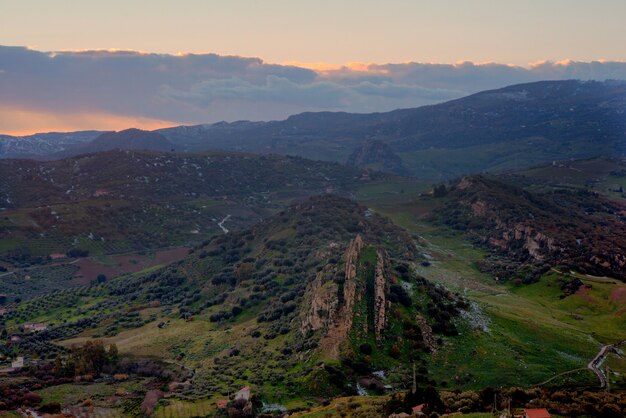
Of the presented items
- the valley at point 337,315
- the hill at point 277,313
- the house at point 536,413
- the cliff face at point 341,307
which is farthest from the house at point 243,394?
the house at point 536,413

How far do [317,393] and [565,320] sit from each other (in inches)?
1569

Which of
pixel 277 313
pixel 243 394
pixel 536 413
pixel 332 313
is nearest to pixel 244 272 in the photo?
pixel 277 313

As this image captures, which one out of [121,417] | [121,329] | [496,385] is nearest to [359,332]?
[496,385]

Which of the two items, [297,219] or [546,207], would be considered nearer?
[297,219]

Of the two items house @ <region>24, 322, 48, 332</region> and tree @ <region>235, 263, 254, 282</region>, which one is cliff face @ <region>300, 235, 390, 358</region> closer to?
tree @ <region>235, 263, 254, 282</region>

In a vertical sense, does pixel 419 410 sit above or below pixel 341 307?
below

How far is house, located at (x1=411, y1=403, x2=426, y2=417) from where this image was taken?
40875mm

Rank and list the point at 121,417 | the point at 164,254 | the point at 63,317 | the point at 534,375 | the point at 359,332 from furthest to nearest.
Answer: the point at 164,254, the point at 63,317, the point at 359,332, the point at 534,375, the point at 121,417

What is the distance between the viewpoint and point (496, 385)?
55.1 metres

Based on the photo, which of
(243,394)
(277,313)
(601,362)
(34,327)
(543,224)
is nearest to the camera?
(243,394)

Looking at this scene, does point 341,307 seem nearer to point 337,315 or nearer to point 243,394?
point 337,315

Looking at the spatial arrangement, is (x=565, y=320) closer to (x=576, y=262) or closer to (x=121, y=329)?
(x=576, y=262)

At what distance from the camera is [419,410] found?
4225cm

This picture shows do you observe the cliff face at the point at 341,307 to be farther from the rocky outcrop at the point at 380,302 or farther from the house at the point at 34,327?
the house at the point at 34,327
